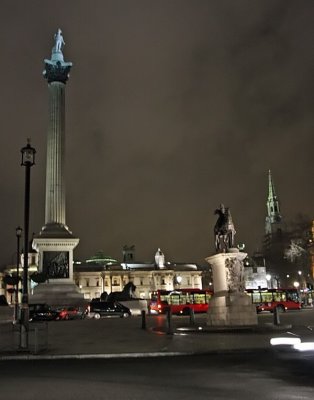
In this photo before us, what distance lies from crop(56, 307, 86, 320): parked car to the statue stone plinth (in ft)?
71.1

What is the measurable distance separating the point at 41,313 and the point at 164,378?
31909 mm

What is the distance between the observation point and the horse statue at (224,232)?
77.5ft

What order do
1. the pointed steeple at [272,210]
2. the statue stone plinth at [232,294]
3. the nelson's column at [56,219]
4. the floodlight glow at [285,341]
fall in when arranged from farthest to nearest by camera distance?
the pointed steeple at [272,210], the nelson's column at [56,219], the statue stone plinth at [232,294], the floodlight glow at [285,341]

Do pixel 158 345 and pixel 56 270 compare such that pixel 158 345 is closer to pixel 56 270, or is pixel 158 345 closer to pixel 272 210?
pixel 56 270

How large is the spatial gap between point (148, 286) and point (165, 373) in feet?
456

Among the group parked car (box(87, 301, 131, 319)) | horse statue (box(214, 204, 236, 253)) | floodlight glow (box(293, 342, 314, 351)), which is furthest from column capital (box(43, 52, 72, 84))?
floodlight glow (box(293, 342, 314, 351))

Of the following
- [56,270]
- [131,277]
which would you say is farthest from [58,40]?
[131,277]

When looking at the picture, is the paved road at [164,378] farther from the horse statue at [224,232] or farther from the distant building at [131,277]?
the distant building at [131,277]

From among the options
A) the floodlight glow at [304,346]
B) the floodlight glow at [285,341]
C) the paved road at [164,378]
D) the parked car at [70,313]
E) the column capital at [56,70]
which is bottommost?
the paved road at [164,378]

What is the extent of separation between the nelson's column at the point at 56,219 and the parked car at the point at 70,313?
12.3 feet

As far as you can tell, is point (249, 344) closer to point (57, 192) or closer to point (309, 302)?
point (57, 192)

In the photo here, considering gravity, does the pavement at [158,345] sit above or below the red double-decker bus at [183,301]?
below

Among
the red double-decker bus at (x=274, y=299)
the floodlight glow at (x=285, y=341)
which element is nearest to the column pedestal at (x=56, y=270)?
the red double-decker bus at (x=274, y=299)

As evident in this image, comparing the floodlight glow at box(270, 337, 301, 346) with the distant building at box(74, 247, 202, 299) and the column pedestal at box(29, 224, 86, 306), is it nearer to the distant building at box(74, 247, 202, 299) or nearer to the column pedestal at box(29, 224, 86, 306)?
the column pedestal at box(29, 224, 86, 306)
